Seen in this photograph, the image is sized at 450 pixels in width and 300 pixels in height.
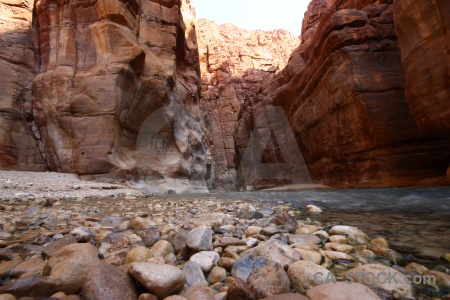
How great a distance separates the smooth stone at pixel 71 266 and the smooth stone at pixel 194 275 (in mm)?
562

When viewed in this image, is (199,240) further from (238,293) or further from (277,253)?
(238,293)

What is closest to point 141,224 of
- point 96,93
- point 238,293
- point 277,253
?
point 277,253

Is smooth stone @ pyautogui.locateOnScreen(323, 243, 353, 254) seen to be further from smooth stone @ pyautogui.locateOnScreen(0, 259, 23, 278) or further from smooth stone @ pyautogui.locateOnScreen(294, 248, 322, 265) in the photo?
smooth stone @ pyautogui.locateOnScreen(0, 259, 23, 278)

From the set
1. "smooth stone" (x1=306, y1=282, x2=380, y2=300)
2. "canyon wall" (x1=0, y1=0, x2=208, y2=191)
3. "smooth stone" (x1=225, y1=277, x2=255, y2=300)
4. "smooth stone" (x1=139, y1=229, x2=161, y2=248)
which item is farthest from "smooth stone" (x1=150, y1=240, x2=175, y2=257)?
"canyon wall" (x1=0, y1=0, x2=208, y2=191)

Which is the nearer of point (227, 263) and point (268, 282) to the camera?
point (268, 282)

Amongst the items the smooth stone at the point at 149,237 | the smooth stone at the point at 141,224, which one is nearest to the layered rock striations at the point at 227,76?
the smooth stone at the point at 141,224

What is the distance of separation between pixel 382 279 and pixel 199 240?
4.05 feet

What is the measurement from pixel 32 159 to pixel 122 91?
19.7ft

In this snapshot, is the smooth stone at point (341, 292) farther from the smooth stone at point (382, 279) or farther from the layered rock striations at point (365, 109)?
the layered rock striations at point (365, 109)

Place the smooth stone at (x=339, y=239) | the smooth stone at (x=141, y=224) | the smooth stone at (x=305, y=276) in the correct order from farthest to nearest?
the smooth stone at (x=141, y=224)
the smooth stone at (x=339, y=239)
the smooth stone at (x=305, y=276)

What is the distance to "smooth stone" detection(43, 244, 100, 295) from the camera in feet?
4.17

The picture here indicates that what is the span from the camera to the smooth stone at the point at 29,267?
1.45 metres

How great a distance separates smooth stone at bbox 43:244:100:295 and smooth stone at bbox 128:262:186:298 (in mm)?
307

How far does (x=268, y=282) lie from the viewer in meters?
1.30
